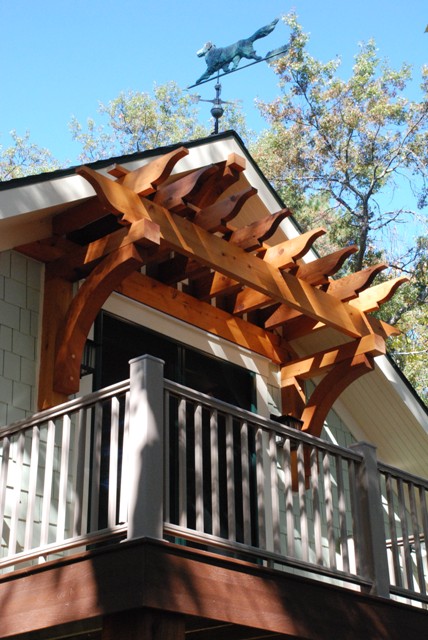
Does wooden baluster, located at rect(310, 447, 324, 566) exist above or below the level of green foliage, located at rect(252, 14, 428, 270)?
below

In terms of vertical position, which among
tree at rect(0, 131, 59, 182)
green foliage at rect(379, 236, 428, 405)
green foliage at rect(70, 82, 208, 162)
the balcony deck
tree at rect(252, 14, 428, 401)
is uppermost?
green foliage at rect(70, 82, 208, 162)

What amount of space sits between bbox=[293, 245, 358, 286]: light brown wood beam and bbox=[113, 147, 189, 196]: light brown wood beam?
6.40 ft

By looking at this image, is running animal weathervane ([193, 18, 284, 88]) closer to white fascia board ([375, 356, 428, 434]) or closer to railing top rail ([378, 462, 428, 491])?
white fascia board ([375, 356, 428, 434])

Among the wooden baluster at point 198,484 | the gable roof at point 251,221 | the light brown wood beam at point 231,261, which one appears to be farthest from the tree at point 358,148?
the wooden baluster at point 198,484

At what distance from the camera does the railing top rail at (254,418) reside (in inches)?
210

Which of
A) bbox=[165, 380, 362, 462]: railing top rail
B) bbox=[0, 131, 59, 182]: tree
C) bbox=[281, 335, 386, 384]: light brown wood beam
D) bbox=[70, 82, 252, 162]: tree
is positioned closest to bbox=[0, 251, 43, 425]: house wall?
bbox=[165, 380, 362, 462]: railing top rail

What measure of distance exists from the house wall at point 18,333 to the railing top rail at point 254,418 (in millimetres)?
1530

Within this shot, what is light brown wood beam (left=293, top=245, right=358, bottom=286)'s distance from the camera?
25.7 feet

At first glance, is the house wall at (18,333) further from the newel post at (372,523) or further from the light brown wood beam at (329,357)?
the light brown wood beam at (329,357)

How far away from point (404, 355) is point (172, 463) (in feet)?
49.1

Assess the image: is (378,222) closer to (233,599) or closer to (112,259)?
(112,259)

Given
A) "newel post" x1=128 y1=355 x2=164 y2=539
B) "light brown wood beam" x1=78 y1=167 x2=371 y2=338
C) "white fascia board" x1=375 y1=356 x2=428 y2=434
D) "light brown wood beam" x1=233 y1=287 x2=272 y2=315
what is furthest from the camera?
"white fascia board" x1=375 y1=356 x2=428 y2=434

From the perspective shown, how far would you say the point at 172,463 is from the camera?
7551 mm

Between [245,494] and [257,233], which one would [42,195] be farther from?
[245,494]
